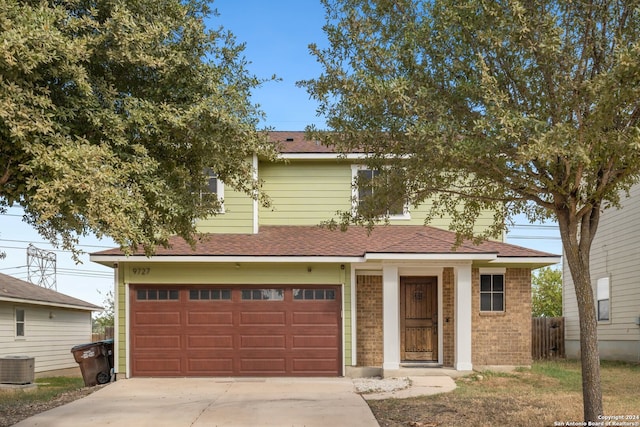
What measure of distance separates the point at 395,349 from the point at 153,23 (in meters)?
9.55

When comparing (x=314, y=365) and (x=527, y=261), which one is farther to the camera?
(x=527, y=261)

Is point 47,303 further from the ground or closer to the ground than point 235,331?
further from the ground

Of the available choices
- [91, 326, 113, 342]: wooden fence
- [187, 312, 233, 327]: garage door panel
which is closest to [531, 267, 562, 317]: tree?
[91, 326, 113, 342]: wooden fence

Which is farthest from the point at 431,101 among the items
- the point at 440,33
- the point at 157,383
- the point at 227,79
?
the point at 157,383

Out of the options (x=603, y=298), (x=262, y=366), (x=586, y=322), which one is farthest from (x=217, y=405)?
(x=603, y=298)

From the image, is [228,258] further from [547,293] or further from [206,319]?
[547,293]

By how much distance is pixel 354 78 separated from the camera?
839 cm

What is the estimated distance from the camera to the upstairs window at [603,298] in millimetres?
20875

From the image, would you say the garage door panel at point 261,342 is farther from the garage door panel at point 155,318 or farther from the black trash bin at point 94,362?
the black trash bin at point 94,362

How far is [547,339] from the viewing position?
22.2 m

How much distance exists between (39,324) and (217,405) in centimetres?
1387

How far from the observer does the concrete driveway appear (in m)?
9.88

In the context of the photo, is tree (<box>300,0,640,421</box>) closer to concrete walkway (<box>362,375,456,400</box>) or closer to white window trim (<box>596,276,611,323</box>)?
concrete walkway (<box>362,375,456,400</box>)

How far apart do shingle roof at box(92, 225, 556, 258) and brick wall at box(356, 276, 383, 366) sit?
3.55 ft
